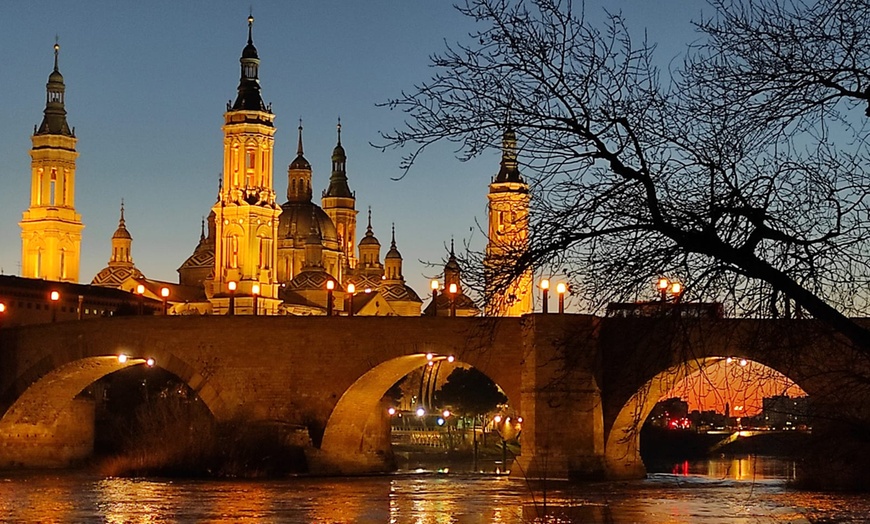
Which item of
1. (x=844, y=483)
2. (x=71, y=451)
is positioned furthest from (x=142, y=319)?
(x=844, y=483)

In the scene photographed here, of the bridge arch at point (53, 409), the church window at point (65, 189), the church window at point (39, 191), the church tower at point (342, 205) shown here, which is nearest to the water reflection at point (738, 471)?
the bridge arch at point (53, 409)

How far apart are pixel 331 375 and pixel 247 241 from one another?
195 feet

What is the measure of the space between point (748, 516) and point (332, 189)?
110511 millimetres

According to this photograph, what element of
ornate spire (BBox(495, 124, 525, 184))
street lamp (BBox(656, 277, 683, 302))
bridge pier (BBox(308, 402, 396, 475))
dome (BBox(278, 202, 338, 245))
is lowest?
bridge pier (BBox(308, 402, 396, 475))

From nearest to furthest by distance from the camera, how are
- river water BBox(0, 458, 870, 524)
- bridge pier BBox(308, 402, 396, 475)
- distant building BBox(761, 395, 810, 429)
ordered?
distant building BBox(761, 395, 810, 429) → river water BBox(0, 458, 870, 524) → bridge pier BBox(308, 402, 396, 475)

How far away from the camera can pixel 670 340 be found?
12.3 meters

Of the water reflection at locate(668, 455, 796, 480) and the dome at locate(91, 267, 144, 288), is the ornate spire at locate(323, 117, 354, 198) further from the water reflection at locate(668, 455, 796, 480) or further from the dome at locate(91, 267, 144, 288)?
the water reflection at locate(668, 455, 796, 480)

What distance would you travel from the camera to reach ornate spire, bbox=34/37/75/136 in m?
110

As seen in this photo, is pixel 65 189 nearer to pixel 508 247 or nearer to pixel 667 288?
pixel 508 247

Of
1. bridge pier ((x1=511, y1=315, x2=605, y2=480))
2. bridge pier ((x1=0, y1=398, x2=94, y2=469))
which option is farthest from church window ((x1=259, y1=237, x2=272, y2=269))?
bridge pier ((x1=511, y1=315, x2=605, y2=480))

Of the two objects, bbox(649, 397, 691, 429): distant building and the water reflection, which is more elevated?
bbox(649, 397, 691, 429): distant building

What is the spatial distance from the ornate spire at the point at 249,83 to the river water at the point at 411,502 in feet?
202

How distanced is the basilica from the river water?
4714 cm

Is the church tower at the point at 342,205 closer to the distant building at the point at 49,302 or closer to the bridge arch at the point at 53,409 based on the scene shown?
the distant building at the point at 49,302
